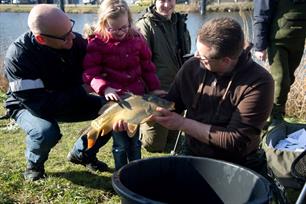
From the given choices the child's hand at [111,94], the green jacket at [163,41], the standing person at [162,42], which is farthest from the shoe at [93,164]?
the green jacket at [163,41]

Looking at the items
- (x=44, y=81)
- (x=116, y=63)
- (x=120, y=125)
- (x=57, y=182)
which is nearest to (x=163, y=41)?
(x=116, y=63)

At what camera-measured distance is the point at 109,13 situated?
12.5ft

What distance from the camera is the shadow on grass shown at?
12.7ft

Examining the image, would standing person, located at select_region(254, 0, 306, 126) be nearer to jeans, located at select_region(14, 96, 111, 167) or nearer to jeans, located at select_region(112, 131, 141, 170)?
jeans, located at select_region(112, 131, 141, 170)

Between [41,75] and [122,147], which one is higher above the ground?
[41,75]

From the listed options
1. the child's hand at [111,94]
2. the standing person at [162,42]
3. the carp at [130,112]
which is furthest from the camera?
the standing person at [162,42]

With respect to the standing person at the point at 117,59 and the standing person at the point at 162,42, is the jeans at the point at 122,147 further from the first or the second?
the standing person at the point at 162,42

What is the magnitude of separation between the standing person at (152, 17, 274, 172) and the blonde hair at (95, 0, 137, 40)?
1197mm

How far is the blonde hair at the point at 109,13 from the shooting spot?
12.5 feet

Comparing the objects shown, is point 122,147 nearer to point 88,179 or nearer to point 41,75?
point 88,179

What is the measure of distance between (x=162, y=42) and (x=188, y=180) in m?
2.58

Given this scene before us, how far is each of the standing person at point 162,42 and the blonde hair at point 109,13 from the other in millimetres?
801

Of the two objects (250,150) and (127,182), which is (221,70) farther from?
(127,182)

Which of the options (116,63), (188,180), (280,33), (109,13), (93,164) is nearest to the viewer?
(188,180)
